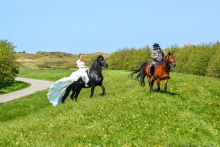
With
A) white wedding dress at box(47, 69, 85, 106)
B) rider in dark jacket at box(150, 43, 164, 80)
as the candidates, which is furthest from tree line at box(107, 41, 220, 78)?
white wedding dress at box(47, 69, 85, 106)

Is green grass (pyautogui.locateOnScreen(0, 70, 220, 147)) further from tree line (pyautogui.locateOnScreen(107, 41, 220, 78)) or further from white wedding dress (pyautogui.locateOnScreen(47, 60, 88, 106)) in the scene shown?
tree line (pyautogui.locateOnScreen(107, 41, 220, 78))

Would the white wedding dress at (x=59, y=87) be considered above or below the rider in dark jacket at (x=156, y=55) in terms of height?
below

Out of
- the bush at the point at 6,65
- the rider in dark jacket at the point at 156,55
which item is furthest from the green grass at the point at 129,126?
the bush at the point at 6,65

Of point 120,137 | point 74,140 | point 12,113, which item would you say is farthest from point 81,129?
point 12,113

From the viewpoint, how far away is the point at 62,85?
985 inches

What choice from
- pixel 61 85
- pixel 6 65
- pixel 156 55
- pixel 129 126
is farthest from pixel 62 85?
pixel 6 65

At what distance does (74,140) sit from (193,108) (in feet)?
33.4

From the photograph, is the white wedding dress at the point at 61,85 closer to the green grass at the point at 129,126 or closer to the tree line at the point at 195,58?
the green grass at the point at 129,126

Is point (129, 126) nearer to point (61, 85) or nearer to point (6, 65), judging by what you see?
point (61, 85)

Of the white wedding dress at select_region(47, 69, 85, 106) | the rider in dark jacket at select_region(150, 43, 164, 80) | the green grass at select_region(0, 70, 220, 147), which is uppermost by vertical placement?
the rider in dark jacket at select_region(150, 43, 164, 80)

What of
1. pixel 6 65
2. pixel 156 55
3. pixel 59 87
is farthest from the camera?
pixel 6 65

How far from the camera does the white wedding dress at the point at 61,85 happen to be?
24.6 meters

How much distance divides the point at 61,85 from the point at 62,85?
9cm

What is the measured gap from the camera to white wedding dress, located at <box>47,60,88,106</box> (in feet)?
80.6
